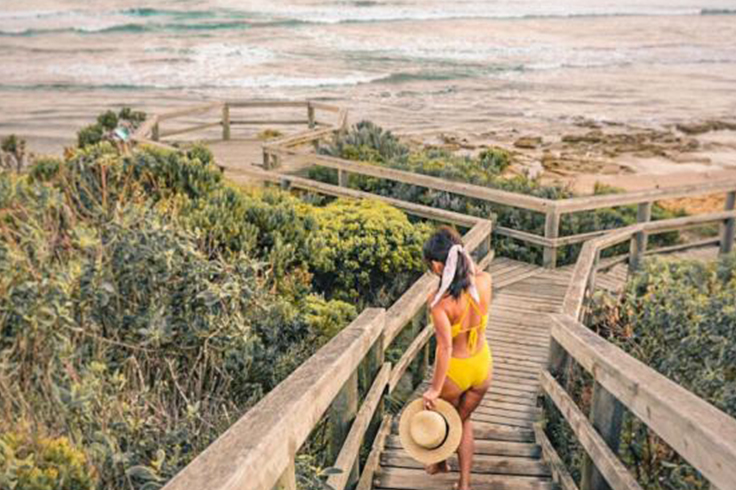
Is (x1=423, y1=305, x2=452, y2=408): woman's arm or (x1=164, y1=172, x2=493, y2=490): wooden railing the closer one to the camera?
(x1=164, y1=172, x2=493, y2=490): wooden railing

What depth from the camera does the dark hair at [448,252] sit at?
4.20 meters

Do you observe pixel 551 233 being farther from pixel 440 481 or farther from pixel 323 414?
pixel 323 414

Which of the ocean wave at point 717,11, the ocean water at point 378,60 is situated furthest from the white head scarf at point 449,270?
the ocean wave at point 717,11

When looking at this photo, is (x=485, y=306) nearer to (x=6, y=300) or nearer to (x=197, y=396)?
(x=197, y=396)

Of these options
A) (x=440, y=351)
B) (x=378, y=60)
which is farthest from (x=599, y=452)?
(x=378, y=60)

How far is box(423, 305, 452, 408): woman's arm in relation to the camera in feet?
13.8

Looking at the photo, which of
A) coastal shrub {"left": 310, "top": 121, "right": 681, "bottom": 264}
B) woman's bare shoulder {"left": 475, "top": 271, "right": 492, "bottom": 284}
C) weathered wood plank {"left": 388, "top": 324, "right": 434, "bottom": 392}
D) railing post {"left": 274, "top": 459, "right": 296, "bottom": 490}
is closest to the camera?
railing post {"left": 274, "top": 459, "right": 296, "bottom": 490}

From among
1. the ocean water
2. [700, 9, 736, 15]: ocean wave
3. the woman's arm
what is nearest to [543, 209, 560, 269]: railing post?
the woman's arm

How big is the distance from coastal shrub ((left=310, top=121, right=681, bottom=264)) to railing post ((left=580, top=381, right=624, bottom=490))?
6.35 m

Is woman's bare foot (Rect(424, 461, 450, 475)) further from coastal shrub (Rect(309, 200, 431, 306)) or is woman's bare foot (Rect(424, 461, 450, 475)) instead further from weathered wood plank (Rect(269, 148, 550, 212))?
weathered wood plank (Rect(269, 148, 550, 212))

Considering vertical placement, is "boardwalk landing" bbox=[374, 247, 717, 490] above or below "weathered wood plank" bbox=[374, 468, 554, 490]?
below

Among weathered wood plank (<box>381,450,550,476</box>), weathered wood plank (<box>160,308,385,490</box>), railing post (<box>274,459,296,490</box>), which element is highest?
weathered wood plank (<box>160,308,385,490</box>)

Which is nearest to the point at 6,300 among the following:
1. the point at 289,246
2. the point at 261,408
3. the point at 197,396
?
the point at 197,396

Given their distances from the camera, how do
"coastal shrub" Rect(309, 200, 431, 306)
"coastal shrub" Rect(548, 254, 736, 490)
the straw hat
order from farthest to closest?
"coastal shrub" Rect(309, 200, 431, 306)
"coastal shrub" Rect(548, 254, 736, 490)
the straw hat
